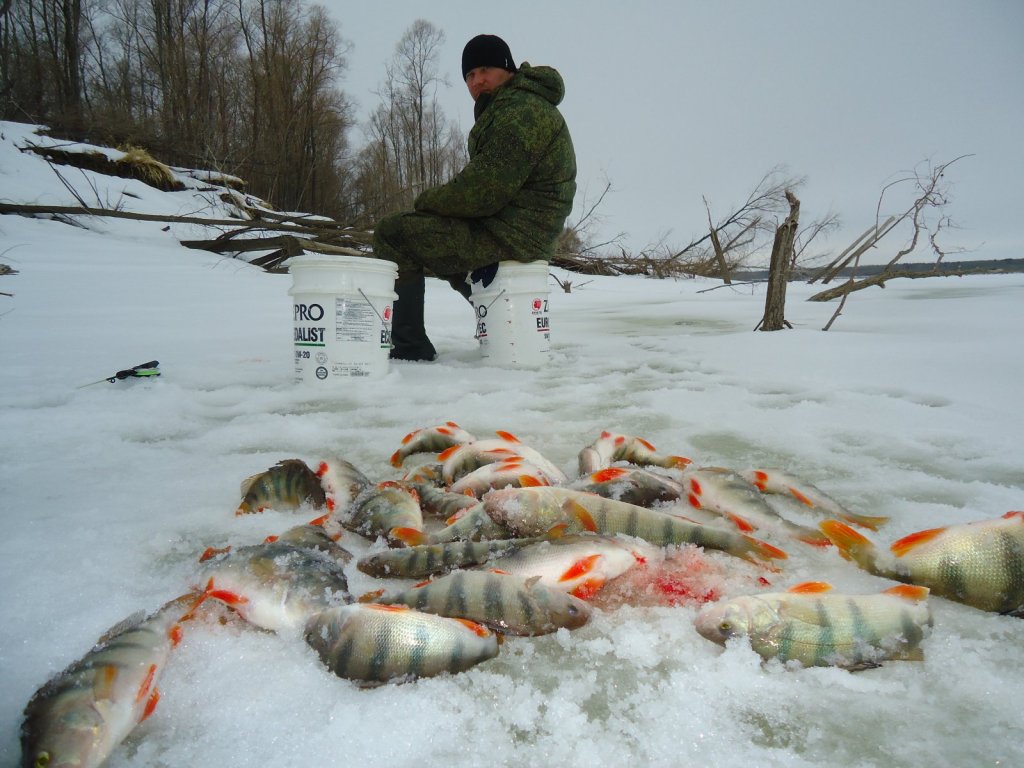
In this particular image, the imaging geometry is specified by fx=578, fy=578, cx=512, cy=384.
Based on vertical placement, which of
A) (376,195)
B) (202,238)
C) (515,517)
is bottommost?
(515,517)

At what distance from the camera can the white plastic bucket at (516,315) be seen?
15.2 ft

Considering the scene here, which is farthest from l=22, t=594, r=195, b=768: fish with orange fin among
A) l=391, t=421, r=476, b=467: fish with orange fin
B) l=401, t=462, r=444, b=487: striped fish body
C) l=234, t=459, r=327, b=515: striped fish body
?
l=391, t=421, r=476, b=467: fish with orange fin

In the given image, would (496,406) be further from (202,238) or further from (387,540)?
(202,238)

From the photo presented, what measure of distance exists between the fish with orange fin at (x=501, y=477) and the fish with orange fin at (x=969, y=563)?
1060mm

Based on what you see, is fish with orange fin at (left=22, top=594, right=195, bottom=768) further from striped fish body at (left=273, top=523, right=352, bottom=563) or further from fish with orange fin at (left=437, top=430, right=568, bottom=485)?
fish with orange fin at (left=437, top=430, right=568, bottom=485)

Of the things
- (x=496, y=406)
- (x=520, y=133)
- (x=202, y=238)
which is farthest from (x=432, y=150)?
(x=496, y=406)

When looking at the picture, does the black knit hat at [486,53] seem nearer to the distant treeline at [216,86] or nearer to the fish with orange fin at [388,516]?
the fish with orange fin at [388,516]

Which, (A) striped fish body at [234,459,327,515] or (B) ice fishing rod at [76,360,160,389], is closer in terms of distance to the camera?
(A) striped fish body at [234,459,327,515]

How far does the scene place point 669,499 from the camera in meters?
2.08

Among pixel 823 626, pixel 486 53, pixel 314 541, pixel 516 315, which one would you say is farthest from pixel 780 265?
pixel 314 541

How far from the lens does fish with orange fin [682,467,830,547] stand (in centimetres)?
184

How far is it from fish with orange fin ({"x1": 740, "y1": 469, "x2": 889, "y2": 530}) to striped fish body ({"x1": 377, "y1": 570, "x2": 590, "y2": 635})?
3.41 feet

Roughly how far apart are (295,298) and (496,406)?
1524mm

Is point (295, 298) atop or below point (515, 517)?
atop
